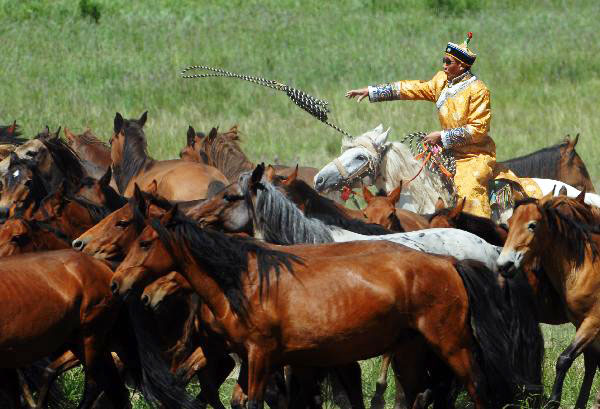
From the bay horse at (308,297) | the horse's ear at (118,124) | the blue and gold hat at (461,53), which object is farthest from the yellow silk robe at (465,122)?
the horse's ear at (118,124)

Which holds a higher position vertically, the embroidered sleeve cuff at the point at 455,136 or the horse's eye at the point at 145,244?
the horse's eye at the point at 145,244

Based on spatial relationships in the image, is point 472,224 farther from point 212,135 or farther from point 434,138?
point 212,135

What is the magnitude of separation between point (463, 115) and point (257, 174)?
2.59 metres

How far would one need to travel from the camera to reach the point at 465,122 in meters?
9.37

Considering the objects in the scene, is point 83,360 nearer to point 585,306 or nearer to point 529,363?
point 529,363

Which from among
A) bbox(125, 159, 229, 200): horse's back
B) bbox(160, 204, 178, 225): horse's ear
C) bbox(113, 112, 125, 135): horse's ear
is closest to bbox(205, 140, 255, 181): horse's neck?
bbox(125, 159, 229, 200): horse's back

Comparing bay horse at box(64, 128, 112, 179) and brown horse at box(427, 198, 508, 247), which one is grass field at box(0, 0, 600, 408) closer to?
bay horse at box(64, 128, 112, 179)

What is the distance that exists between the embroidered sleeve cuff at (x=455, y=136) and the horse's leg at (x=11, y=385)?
13.2 ft

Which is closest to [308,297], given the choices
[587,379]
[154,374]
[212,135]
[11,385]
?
[154,374]

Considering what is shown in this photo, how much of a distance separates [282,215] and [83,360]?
1513mm

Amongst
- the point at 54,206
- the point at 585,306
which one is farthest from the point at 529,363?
the point at 54,206

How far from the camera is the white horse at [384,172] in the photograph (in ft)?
33.2

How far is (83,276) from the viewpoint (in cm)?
660

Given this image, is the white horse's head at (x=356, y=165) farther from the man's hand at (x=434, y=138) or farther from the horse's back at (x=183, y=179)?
the horse's back at (x=183, y=179)
